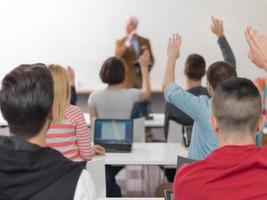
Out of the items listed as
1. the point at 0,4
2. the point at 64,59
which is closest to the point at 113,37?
the point at 64,59

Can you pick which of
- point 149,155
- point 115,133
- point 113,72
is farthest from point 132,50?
point 149,155

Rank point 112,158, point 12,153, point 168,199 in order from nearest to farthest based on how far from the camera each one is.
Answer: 1. point 12,153
2. point 168,199
3. point 112,158

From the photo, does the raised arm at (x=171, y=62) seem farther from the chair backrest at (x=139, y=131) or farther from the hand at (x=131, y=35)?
the hand at (x=131, y=35)

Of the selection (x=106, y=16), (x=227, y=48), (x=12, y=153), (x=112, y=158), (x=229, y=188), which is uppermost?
(x=106, y=16)

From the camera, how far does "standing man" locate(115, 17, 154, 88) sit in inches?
307

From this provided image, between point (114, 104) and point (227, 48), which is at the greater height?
point (227, 48)

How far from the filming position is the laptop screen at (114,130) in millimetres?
3740

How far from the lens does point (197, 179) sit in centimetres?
164

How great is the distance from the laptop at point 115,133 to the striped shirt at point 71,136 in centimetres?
61

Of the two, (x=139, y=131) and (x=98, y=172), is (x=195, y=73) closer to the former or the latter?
(x=139, y=131)

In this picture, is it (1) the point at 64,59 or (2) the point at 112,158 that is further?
(1) the point at 64,59

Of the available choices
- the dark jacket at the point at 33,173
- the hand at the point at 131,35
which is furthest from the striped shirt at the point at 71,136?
the hand at the point at 131,35

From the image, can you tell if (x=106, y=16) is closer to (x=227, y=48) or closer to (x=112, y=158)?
(x=227, y=48)

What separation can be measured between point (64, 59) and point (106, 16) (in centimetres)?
94
